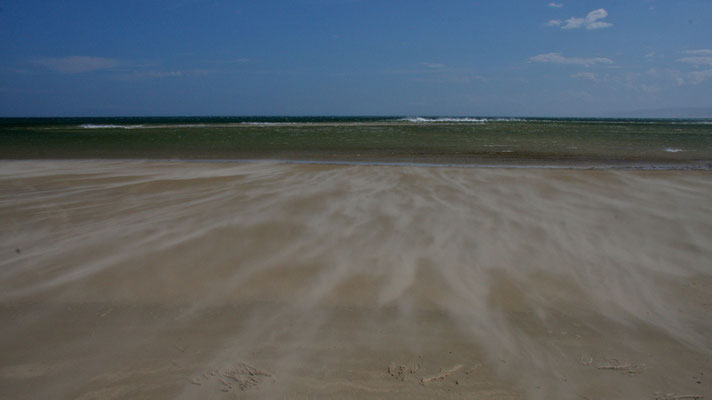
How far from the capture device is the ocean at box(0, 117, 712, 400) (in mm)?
2611

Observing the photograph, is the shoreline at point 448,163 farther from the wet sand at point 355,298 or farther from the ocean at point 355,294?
the wet sand at point 355,298

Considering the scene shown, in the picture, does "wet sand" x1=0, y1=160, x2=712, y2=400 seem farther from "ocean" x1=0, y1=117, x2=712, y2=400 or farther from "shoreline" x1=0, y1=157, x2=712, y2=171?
"shoreline" x1=0, y1=157, x2=712, y2=171

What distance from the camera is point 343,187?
8.49 metres

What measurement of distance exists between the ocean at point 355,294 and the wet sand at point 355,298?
2cm

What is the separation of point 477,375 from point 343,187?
6122mm

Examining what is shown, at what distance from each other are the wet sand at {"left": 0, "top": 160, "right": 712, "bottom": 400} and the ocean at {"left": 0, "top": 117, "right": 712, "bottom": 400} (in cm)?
2

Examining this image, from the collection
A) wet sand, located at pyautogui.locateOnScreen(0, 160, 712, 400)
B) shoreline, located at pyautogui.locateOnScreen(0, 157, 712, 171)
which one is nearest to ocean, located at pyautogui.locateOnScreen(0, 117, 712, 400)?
wet sand, located at pyautogui.locateOnScreen(0, 160, 712, 400)

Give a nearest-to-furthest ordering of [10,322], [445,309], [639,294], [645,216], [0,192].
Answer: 1. [10,322]
2. [445,309]
3. [639,294]
4. [645,216]
5. [0,192]

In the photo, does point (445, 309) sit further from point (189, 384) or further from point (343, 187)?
point (343, 187)

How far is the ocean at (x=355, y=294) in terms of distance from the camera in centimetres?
261

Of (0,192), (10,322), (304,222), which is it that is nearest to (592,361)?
(304,222)

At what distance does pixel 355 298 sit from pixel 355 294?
0.08 meters

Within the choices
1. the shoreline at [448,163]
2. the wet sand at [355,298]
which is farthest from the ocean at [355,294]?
the shoreline at [448,163]

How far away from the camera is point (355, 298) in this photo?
3.68 meters
